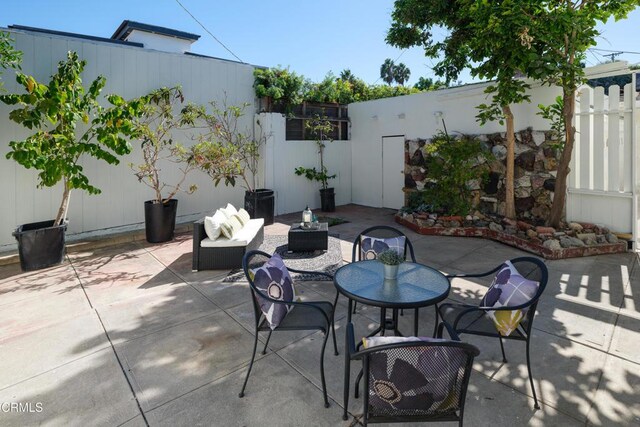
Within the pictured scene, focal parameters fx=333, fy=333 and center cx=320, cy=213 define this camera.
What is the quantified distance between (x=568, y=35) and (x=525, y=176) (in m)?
2.68

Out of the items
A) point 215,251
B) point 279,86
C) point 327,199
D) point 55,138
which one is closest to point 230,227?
point 215,251

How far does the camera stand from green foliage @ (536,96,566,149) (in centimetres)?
586

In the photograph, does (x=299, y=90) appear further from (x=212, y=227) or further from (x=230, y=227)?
(x=212, y=227)

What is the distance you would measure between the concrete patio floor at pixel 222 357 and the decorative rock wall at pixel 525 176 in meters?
2.33

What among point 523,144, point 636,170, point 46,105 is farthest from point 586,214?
point 46,105

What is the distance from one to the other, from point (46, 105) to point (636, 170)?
8940 millimetres

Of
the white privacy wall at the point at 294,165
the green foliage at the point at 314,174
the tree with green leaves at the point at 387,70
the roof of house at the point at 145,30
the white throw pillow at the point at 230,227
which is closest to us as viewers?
the white throw pillow at the point at 230,227

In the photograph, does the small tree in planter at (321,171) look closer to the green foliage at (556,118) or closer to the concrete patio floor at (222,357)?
the green foliage at (556,118)

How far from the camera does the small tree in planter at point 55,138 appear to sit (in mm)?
4637

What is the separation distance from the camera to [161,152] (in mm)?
7199

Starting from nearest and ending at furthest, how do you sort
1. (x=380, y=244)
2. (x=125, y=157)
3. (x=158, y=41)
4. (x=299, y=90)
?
1. (x=380, y=244)
2. (x=125, y=157)
3. (x=299, y=90)
4. (x=158, y=41)

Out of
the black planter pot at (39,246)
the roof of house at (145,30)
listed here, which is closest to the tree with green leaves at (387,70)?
the roof of house at (145,30)

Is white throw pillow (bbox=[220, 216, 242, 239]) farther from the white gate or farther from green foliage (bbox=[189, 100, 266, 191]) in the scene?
the white gate

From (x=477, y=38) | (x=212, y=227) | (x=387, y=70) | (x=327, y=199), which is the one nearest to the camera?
(x=212, y=227)
